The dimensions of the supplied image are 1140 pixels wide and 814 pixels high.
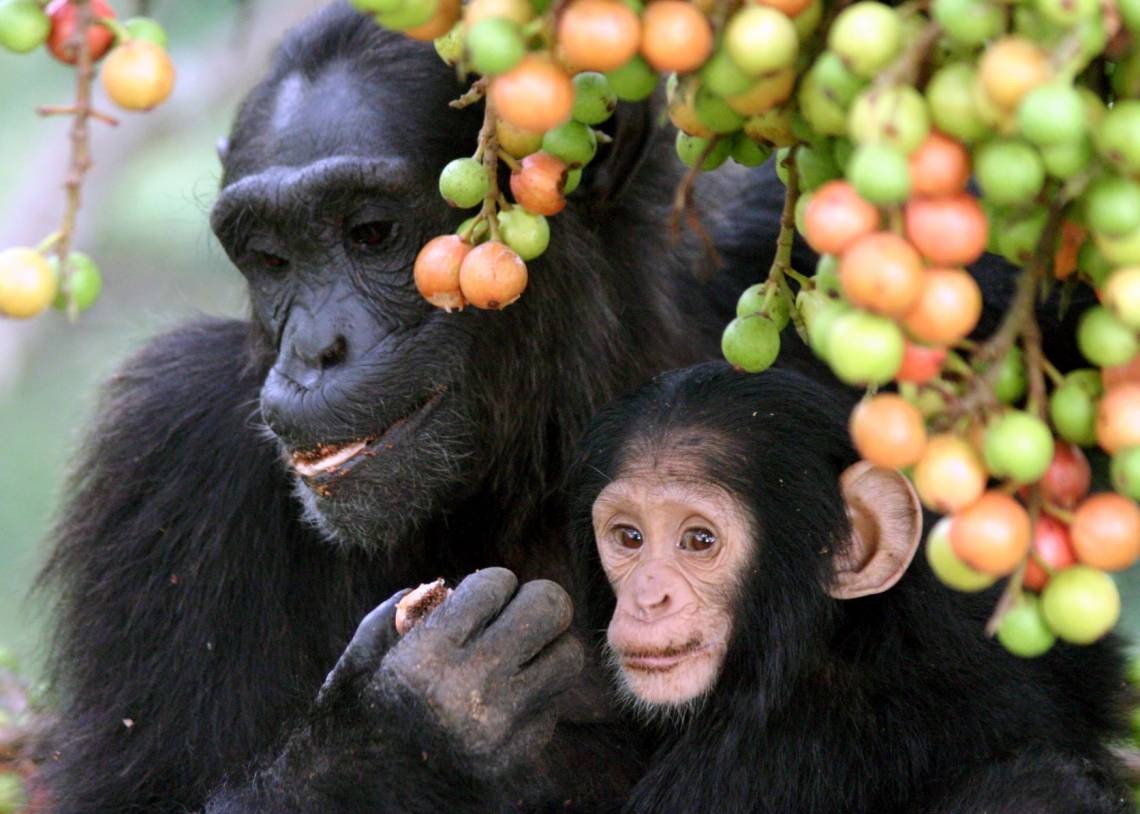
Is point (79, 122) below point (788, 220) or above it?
above

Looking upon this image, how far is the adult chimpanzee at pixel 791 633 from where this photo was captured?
452 centimetres

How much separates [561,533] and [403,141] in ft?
4.88

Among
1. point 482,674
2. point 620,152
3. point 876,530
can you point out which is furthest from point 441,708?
point 620,152

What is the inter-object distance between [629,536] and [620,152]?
133cm

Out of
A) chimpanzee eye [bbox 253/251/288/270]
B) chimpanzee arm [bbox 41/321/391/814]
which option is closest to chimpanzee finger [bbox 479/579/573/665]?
chimpanzee arm [bbox 41/321/391/814]

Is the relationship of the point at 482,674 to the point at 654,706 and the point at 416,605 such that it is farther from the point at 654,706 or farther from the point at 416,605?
the point at 654,706

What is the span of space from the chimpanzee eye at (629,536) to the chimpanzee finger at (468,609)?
0.51 meters

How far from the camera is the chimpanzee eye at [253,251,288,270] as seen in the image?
518 centimetres

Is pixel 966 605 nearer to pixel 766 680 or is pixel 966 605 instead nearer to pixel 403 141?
pixel 766 680

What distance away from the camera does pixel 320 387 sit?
186 inches

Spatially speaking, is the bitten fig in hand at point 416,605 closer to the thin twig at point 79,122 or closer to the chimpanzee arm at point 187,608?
the chimpanzee arm at point 187,608

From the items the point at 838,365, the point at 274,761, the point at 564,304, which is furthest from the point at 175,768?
the point at 838,365

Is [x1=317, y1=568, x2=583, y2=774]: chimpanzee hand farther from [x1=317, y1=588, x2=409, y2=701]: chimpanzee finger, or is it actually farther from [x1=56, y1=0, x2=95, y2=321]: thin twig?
[x1=56, y1=0, x2=95, y2=321]: thin twig

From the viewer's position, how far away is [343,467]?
481 centimetres
